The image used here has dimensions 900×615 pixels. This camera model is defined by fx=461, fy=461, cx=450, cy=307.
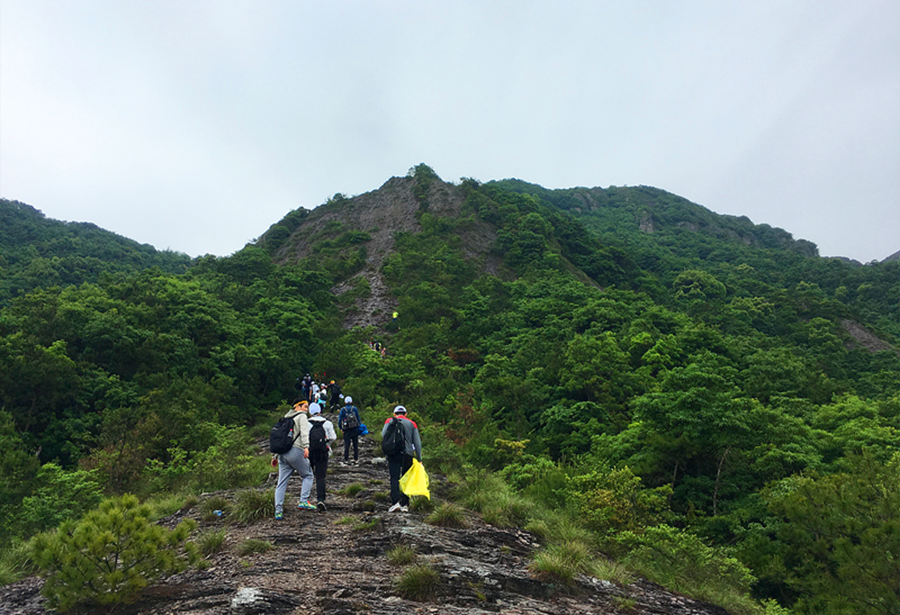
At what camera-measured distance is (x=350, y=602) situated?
4.75m

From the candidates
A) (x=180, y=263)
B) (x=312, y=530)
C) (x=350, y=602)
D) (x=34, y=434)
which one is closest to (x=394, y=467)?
(x=312, y=530)

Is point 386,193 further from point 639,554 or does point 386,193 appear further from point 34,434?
point 639,554

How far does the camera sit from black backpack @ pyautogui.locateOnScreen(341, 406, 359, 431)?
39.4 ft

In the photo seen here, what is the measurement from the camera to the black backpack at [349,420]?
39.4 ft

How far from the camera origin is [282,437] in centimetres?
704

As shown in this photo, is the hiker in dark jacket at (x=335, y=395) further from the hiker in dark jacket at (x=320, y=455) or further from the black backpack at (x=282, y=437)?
the black backpack at (x=282, y=437)

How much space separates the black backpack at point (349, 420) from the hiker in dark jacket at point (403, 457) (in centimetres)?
426

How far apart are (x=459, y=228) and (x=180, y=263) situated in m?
43.9

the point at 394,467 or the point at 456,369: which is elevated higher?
the point at 456,369

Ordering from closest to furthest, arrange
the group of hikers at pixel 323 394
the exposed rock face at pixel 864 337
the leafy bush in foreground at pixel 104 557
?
the leafy bush in foreground at pixel 104 557 → the group of hikers at pixel 323 394 → the exposed rock face at pixel 864 337

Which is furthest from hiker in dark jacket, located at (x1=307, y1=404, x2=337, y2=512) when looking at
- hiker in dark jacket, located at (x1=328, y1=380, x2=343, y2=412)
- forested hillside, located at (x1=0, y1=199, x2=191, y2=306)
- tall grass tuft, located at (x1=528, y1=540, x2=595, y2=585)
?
forested hillside, located at (x1=0, y1=199, x2=191, y2=306)

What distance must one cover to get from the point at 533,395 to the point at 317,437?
15370 millimetres

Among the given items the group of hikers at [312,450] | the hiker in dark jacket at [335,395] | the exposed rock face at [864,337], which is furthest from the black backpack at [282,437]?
the exposed rock face at [864,337]

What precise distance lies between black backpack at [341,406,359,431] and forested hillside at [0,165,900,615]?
2557 mm
